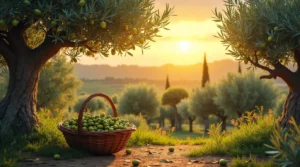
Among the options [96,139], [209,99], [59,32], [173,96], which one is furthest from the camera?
[173,96]

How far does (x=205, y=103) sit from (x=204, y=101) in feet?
1.38

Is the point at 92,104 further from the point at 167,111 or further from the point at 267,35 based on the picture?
the point at 267,35

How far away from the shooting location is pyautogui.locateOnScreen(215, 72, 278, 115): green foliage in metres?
42.7

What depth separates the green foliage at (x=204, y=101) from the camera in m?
55.2

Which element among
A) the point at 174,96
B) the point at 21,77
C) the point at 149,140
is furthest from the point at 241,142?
the point at 174,96

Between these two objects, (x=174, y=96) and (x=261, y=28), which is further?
(x=174, y=96)

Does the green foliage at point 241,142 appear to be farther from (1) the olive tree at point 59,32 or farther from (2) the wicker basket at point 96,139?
(1) the olive tree at point 59,32

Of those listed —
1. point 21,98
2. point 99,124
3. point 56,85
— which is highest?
point 56,85

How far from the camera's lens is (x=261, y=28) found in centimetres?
1253

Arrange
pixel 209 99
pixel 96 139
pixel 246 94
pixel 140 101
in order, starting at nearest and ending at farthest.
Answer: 1. pixel 96 139
2. pixel 246 94
3. pixel 209 99
4. pixel 140 101

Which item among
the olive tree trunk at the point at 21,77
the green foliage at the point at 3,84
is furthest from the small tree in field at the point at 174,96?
the olive tree trunk at the point at 21,77

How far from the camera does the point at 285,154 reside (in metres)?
7.43

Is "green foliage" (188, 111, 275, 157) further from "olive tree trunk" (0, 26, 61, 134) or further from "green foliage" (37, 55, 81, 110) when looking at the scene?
"green foliage" (37, 55, 81, 110)

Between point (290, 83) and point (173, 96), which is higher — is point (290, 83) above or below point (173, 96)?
above
